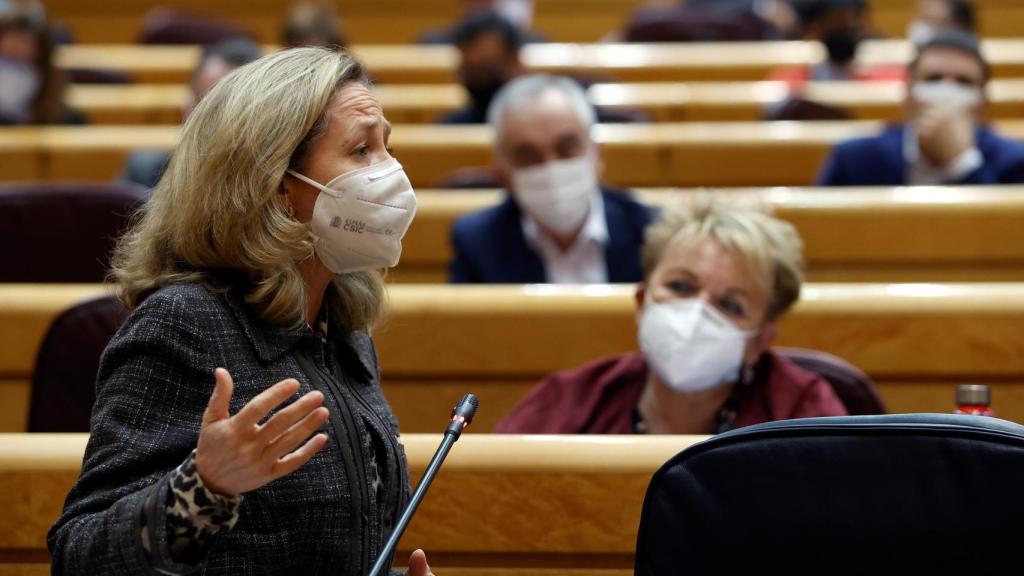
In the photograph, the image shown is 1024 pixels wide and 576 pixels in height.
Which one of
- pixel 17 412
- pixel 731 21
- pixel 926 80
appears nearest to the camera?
pixel 17 412

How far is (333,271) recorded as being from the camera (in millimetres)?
937

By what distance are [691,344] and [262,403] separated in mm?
714

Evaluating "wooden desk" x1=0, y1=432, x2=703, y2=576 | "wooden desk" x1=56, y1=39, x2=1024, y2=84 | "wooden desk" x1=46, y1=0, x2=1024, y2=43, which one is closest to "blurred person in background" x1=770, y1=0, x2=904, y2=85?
"wooden desk" x1=56, y1=39, x2=1024, y2=84

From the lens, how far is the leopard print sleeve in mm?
739

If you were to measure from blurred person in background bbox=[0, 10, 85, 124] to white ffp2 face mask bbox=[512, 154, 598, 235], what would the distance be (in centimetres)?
150

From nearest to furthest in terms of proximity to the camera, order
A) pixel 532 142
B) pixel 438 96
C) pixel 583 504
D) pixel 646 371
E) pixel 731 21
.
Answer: pixel 583 504 < pixel 646 371 < pixel 532 142 < pixel 438 96 < pixel 731 21

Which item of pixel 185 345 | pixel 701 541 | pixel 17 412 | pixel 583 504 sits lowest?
pixel 17 412

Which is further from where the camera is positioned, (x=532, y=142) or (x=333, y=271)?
(x=532, y=142)

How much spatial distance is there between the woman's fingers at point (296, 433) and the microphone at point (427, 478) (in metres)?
0.07

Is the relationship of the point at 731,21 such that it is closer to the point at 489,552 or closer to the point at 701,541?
the point at 489,552

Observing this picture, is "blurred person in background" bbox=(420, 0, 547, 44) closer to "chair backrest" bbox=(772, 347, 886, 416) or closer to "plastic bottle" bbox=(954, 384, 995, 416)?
"chair backrest" bbox=(772, 347, 886, 416)

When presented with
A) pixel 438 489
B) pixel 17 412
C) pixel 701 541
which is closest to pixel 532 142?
pixel 17 412

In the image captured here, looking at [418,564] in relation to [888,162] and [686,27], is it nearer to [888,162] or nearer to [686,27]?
[888,162]

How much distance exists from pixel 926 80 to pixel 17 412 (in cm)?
167
